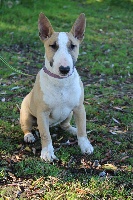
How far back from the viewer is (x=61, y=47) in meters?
3.69

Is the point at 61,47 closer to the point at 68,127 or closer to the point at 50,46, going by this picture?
the point at 50,46

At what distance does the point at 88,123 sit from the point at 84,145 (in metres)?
1.06

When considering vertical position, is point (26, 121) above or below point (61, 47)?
below

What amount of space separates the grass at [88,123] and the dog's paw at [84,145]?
8cm

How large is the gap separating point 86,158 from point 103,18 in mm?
10799

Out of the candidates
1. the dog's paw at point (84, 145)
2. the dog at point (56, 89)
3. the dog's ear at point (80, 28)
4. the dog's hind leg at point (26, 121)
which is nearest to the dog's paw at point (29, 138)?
the dog's hind leg at point (26, 121)

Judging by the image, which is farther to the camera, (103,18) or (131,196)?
(103,18)

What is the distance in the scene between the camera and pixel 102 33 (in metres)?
12.1

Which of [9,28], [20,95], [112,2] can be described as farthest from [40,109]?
[112,2]

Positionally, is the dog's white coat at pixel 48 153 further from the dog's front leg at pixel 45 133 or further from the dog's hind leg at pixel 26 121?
the dog's hind leg at pixel 26 121

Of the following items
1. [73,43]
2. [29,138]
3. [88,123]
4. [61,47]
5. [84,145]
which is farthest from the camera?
[88,123]

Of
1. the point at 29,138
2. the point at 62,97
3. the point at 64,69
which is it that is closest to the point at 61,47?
the point at 64,69

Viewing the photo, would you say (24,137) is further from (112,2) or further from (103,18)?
(112,2)

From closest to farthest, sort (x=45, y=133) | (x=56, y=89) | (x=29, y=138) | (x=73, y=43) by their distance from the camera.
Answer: (x=73, y=43), (x=56, y=89), (x=45, y=133), (x=29, y=138)
